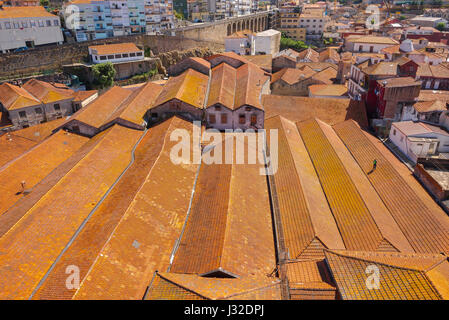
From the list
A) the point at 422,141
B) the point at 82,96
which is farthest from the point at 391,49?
the point at 82,96

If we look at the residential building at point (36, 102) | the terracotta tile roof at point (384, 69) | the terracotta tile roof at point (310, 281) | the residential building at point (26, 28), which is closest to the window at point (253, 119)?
the terracotta tile roof at point (384, 69)

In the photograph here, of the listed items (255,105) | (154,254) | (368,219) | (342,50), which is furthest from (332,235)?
(342,50)

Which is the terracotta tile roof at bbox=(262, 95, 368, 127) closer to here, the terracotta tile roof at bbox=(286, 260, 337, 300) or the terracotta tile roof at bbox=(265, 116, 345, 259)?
the terracotta tile roof at bbox=(265, 116, 345, 259)

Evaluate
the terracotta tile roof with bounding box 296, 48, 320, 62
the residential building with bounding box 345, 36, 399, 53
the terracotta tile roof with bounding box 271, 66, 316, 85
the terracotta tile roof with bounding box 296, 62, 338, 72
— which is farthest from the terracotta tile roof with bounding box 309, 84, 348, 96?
the residential building with bounding box 345, 36, 399, 53

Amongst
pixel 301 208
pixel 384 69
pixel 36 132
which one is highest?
pixel 384 69

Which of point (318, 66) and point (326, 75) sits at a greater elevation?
point (318, 66)

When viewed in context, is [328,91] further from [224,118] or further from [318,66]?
[224,118]

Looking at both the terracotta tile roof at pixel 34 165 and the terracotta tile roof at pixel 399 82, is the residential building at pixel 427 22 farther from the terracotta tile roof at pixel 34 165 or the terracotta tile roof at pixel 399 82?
the terracotta tile roof at pixel 34 165
